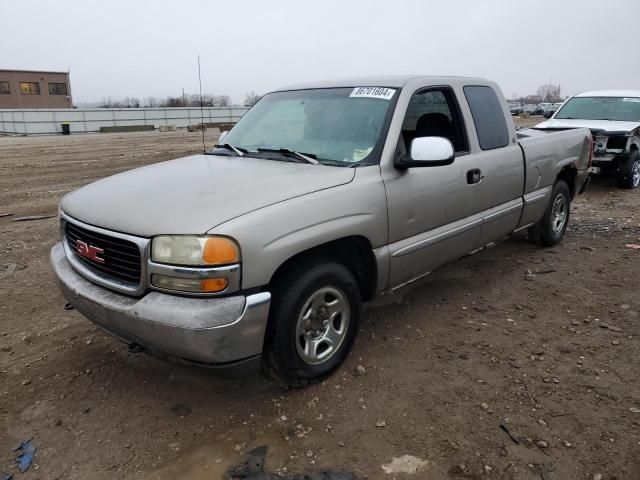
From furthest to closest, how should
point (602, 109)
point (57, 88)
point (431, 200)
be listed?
point (57, 88), point (602, 109), point (431, 200)

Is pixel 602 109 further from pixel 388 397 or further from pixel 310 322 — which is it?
pixel 310 322

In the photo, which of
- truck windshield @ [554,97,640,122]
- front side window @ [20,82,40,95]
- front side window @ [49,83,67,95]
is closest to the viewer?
truck windshield @ [554,97,640,122]

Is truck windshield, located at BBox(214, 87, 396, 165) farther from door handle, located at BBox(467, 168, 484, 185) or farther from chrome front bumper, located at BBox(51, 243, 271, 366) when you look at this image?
chrome front bumper, located at BBox(51, 243, 271, 366)

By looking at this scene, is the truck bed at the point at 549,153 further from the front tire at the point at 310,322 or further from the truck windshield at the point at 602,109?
the truck windshield at the point at 602,109

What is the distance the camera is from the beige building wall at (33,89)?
5744cm

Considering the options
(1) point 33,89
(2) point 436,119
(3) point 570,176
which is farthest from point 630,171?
(1) point 33,89

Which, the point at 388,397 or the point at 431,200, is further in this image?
the point at 431,200

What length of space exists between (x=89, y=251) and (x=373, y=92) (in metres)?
2.19

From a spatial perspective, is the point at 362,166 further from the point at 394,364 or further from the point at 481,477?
the point at 481,477

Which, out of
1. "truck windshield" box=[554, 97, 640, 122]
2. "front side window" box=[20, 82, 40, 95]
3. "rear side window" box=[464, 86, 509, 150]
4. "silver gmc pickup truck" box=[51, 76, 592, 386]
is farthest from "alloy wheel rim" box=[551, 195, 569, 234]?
"front side window" box=[20, 82, 40, 95]

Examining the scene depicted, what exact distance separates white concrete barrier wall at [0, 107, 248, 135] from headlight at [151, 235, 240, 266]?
120 ft

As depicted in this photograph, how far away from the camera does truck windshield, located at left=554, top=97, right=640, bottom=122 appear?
9.76 meters

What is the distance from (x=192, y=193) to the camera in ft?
9.46

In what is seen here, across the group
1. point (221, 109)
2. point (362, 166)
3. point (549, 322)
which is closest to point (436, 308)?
point (549, 322)
